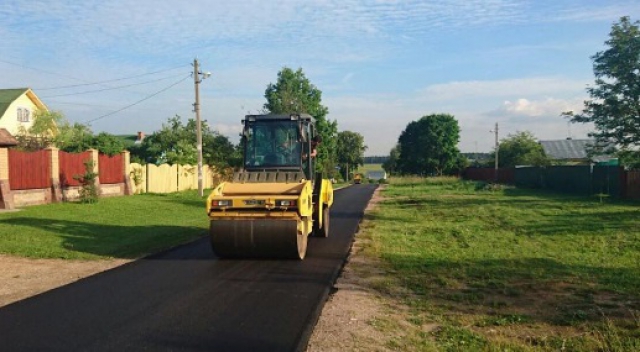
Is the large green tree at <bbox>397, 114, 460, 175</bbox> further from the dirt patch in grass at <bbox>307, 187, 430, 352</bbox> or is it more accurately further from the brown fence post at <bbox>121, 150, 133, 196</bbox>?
the dirt patch in grass at <bbox>307, 187, 430, 352</bbox>

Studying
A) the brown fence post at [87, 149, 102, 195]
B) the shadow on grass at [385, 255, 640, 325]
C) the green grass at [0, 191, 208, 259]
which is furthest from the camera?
the brown fence post at [87, 149, 102, 195]

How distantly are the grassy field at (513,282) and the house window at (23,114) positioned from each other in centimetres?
3983

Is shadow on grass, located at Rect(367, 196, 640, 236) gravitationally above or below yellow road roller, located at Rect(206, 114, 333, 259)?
below

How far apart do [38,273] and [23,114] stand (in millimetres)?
43326

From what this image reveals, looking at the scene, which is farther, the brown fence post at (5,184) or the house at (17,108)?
the house at (17,108)

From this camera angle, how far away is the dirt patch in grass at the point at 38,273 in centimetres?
837

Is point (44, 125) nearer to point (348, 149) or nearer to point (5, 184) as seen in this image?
point (5, 184)

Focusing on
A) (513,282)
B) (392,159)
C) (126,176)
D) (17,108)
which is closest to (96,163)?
(126,176)

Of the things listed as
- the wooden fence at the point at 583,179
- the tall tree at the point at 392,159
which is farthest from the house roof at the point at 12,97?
the tall tree at the point at 392,159

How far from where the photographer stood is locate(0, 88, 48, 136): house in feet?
147

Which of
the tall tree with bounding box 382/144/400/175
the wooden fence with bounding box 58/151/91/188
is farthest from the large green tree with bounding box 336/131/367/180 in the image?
the wooden fence with bounding box 58/151/91/188

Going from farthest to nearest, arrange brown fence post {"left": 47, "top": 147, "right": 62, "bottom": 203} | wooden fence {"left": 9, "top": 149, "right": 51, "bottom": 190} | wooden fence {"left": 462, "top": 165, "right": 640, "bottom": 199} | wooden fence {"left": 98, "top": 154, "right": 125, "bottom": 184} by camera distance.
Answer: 1. wooden fence {"left": 462, "top": 165, "right": 640, "bottom": 199}
2. wooden fence {"left": 98, "top": 154, "right": 125, "bottom": 184}
3. brown fence post {"left": 47, "top": 147, "right": 62, "bottom": 203}
4. wooden fence {"left": 9, "top": 149, "right": 51, "bottom": 190}

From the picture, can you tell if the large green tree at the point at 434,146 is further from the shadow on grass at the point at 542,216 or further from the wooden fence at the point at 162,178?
the shadow on grass at the point at 542,216

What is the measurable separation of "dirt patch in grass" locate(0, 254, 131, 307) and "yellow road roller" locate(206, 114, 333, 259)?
228 cm
